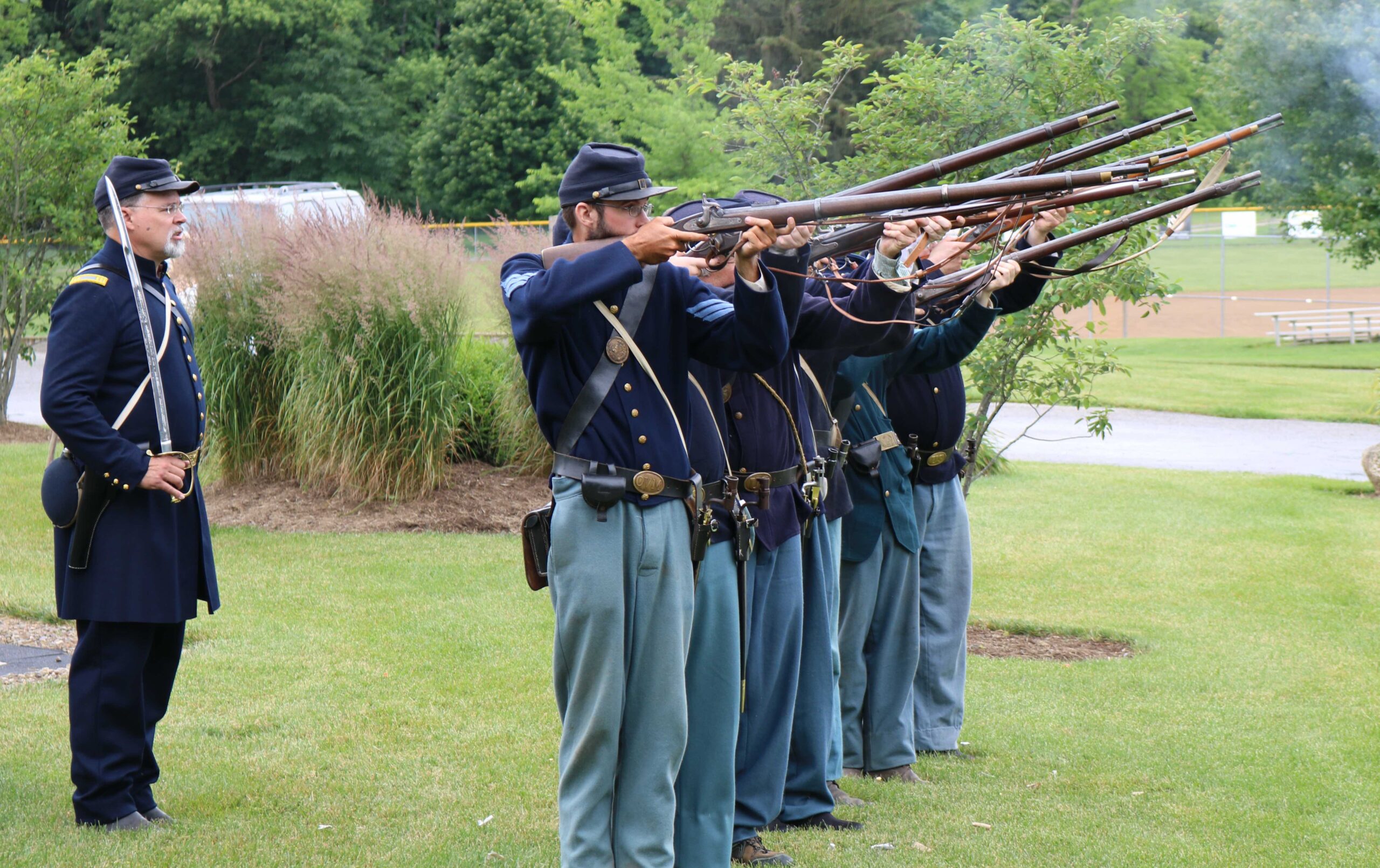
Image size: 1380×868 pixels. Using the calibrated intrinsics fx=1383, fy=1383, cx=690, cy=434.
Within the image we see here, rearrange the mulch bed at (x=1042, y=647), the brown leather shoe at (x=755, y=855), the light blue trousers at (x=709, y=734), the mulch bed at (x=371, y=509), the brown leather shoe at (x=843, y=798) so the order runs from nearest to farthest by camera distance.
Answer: the light blue trousers at (x=709, y=734) < the brown leather shoe at (x=755, y=855) < the brown leather shoe at (x=843, y=798) < the mulch bed at (x=1042, y=647) < the mulch bed at (x=371, y=509)

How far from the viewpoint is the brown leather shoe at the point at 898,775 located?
220 inches

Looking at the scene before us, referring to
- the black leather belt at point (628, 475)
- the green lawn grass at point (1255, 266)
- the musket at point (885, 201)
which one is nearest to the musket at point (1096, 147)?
the musket at point (885, 201)

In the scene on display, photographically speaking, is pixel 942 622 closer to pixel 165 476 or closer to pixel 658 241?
pixel 658 241

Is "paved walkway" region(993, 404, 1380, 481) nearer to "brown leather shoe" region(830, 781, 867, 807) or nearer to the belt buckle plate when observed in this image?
"brown leather shoe" region(830, 781, 867, 807)

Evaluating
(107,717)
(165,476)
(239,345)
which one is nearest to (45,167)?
(239,345)

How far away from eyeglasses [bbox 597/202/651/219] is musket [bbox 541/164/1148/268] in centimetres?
22

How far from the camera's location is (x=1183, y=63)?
35.5 m

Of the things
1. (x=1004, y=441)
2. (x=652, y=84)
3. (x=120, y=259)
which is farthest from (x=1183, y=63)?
(x=120, y=259)

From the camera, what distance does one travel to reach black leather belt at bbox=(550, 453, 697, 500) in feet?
12.6

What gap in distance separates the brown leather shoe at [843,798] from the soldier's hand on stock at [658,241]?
8.01 feet

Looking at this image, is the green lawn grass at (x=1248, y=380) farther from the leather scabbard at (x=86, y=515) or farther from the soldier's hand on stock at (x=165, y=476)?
the leather scabbard at (x=86, y=515)

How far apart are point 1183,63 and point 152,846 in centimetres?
3583

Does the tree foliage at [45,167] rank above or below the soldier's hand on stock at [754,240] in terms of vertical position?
above

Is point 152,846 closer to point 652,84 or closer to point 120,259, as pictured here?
point 120,259
